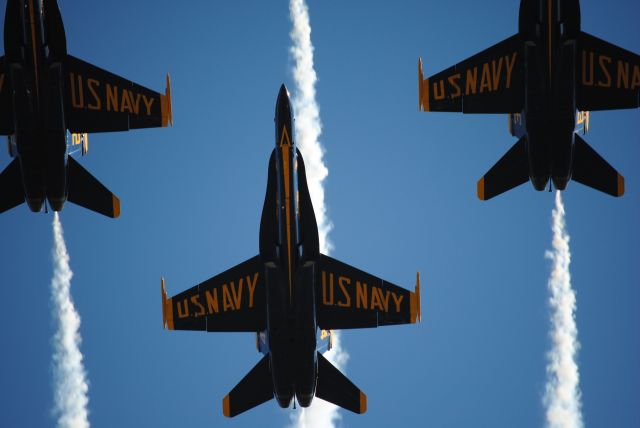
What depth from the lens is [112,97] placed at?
5309 cm

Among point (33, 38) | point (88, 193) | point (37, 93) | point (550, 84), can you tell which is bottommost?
point (88, 193)

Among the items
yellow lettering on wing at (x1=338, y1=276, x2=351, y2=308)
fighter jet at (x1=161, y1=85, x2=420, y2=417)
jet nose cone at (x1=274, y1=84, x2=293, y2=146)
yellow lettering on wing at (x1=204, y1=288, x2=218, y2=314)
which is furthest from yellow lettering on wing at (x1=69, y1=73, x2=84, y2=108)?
yellow lettering on wing at (x1=338, y1=276, x2=351, y2=308)

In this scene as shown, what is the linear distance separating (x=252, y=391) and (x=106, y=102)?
11.5m

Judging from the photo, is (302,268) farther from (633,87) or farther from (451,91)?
(633,87)

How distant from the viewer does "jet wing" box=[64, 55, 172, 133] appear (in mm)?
52344

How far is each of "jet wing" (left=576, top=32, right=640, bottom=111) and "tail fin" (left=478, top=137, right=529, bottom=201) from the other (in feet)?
9.34

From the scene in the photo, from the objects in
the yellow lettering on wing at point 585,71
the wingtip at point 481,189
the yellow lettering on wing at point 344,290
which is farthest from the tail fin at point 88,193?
the yellow lettering on wing at point 585,71

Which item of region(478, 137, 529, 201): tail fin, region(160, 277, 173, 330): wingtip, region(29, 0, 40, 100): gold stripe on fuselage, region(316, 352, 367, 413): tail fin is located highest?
region(29, 0, 40, 100): gold stripe on fuselage

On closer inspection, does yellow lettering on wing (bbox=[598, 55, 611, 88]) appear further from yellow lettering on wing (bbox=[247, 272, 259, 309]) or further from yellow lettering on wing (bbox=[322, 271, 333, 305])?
yellow lettering on wing (bbox=[247, 272, 259, 309])

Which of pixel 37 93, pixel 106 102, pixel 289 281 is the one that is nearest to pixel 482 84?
pixel 289 281

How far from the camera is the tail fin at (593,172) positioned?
52.8 m

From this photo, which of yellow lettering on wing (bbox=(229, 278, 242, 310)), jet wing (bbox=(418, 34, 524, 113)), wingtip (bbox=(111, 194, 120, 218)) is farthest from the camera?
wingtip (bbox=(111, 194, 120, 218))

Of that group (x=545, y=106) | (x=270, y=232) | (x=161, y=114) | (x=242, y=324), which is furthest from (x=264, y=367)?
(x=545, y=106)

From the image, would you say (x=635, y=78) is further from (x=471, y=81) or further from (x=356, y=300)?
(x=356, y=300)
